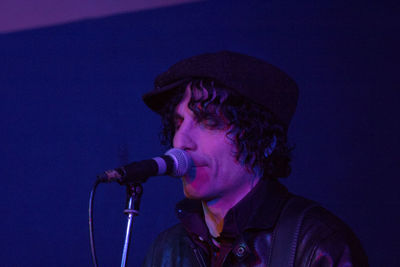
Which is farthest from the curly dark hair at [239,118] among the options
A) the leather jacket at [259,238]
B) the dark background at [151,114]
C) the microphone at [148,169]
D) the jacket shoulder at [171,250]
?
the dark background at [151,114]

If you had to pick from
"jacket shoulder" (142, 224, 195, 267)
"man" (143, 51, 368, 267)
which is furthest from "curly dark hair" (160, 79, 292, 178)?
"jacket shoulder" (142, 224, 195, 267)

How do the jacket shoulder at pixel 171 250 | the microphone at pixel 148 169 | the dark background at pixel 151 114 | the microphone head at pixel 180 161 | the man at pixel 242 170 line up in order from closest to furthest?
the microphone at pixel 148 169, the microphone head at pixel 180 161, the man at pixel 242 170, the jacket shoulder at pixel 171 250, the dark background at pixel 151 114

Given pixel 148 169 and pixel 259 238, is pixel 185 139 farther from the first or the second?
pixel 259 238

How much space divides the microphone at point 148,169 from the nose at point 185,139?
0.08 meters

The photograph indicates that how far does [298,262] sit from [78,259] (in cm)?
136

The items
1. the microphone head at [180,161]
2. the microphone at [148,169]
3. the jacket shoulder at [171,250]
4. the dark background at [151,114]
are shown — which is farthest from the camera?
Result: the dark background at [151,114]

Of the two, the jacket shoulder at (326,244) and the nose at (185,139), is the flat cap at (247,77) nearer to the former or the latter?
the nose at (185,139)

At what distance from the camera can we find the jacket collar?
1581mm

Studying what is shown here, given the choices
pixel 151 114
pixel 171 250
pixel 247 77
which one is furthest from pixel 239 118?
pixel 151 114

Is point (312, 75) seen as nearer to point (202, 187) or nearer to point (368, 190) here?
point (368, 190)

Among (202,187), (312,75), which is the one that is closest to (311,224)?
(202,187)

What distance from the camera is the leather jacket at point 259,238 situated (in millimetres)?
1429

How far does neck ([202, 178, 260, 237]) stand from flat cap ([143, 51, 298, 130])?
287 millimetres

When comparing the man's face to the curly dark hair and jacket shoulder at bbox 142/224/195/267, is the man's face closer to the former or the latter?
the curly dark hair
